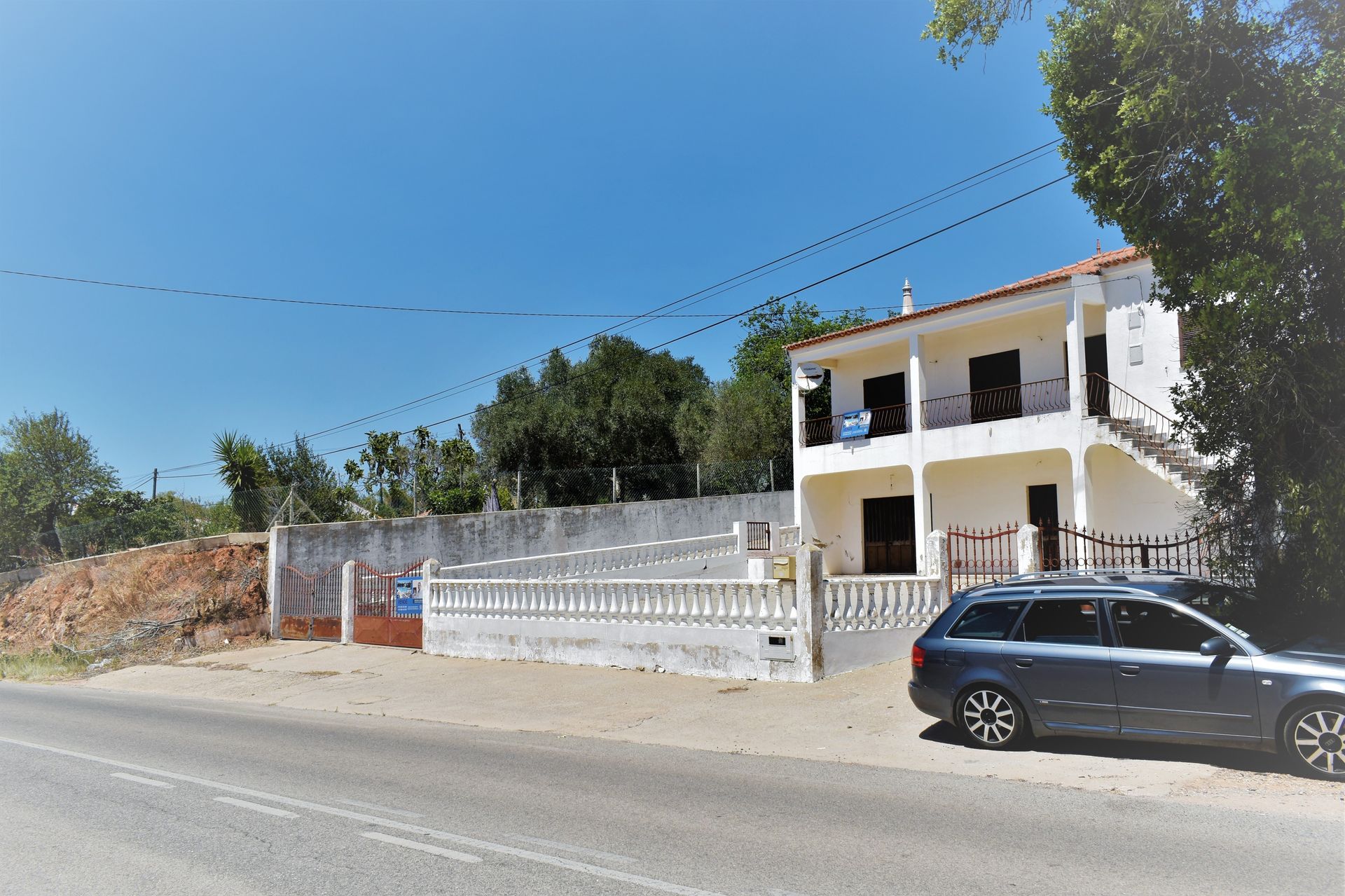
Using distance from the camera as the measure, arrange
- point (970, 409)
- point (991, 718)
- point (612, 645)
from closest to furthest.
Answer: point (991, 718) → point (612, 645) → point (970, 409)

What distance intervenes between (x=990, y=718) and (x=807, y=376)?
17.3m

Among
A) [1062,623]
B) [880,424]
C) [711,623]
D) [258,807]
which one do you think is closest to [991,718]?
[1062,623]

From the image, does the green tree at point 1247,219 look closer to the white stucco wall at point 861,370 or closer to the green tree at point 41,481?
the white stucco wall at point 861,370

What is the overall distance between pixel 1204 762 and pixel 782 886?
4363 mm

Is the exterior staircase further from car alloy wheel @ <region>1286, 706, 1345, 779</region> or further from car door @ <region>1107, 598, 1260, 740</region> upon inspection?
car alloy wheel @ <region>1286, 706, 1345, 779</region>

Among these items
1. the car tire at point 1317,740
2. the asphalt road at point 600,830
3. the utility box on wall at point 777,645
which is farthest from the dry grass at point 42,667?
the car tire at point 1317,740

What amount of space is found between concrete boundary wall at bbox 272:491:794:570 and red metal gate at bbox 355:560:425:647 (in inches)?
58.3

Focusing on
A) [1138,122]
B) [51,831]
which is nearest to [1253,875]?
[1138,122]

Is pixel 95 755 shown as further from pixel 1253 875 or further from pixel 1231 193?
pixel 1231 193

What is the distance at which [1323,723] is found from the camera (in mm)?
6211

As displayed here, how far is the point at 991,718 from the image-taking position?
307 inches

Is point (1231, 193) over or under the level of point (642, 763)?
over

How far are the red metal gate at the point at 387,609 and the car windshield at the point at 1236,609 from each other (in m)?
13.7

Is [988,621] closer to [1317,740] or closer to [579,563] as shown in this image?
[1317,740]
